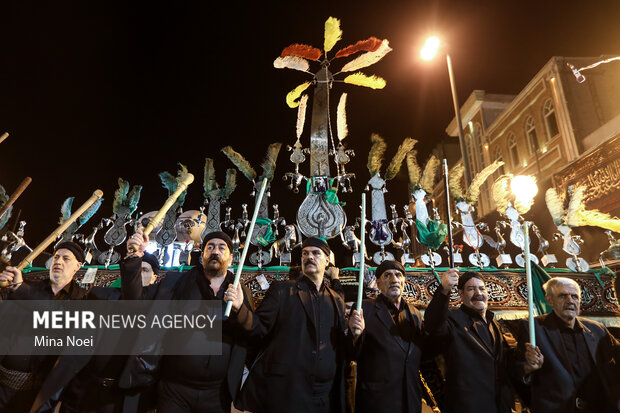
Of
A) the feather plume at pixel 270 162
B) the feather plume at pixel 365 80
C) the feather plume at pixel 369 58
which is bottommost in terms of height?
the feather plume at pixel 270 162

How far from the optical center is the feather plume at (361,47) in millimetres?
6727

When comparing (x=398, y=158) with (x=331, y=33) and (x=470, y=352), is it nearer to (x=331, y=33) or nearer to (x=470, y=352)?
(x=331, y=33)

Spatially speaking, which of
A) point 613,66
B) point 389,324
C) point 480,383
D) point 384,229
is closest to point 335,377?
point 389,324

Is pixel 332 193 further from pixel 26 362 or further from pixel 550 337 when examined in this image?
pixel 26 362

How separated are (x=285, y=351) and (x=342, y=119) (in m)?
5.31

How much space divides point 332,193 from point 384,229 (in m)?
1.03

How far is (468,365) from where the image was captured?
7.93 feet

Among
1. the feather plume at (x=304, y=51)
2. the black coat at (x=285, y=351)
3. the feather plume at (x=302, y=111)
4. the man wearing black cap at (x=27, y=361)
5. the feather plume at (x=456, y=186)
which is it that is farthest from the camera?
the feather plume at (x=304, y=51)

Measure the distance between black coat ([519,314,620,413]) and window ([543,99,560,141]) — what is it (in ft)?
45.2

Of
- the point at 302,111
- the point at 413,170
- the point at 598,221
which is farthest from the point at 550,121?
the point at 302,111

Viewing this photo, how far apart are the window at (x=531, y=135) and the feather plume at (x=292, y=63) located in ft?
41.0

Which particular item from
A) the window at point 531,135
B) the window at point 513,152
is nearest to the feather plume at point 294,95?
the window at point 531,135

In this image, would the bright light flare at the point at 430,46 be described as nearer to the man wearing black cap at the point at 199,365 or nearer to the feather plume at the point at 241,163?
the feather plume at the point at 241,163

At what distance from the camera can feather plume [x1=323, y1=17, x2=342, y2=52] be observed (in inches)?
271
